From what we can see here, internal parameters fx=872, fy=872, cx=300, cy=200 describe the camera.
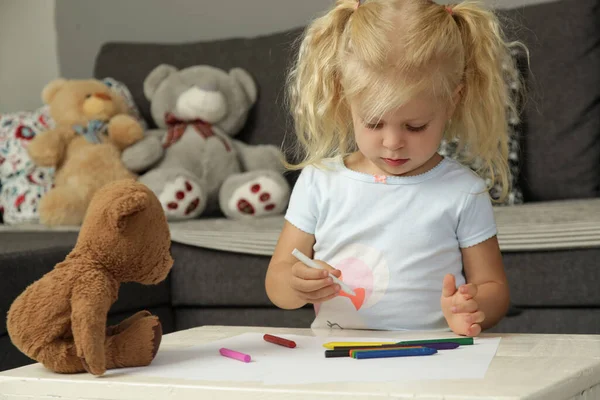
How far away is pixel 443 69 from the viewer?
3.50 feet

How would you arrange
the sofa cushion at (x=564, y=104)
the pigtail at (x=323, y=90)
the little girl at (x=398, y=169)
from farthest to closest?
the sofa cushion at (x=564, y=104) → the pigtail at (x=323, y=90) → the little girl at (x=398, y=169)

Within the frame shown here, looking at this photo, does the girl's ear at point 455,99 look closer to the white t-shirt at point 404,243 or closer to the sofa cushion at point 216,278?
the white t-shirt at point 404,243

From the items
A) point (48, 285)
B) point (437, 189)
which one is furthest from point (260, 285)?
point (48, 285)

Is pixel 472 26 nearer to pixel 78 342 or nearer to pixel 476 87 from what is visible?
pixel 476 87

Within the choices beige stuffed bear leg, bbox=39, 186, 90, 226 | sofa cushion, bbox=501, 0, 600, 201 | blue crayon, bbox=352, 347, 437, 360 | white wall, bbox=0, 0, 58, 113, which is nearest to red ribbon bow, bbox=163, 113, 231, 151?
beige stuffed bear leg, bbox=39, 186, 90, 226

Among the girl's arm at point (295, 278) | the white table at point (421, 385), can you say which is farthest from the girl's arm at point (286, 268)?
the white table at point (421, 385)

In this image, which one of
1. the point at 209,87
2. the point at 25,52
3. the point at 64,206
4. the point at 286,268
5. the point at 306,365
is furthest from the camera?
the point at 25,52

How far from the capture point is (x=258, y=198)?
87.1 inches

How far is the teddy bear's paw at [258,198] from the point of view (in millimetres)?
2215

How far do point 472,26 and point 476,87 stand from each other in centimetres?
8

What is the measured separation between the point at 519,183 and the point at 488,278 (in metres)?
1.17

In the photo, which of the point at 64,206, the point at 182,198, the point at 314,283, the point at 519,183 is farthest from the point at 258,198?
the point at 314,283

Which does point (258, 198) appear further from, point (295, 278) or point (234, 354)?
point (234, 354)

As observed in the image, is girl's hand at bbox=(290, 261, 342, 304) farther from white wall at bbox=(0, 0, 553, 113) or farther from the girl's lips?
→ white wall at bbox=(0, 0, 553, 113)
